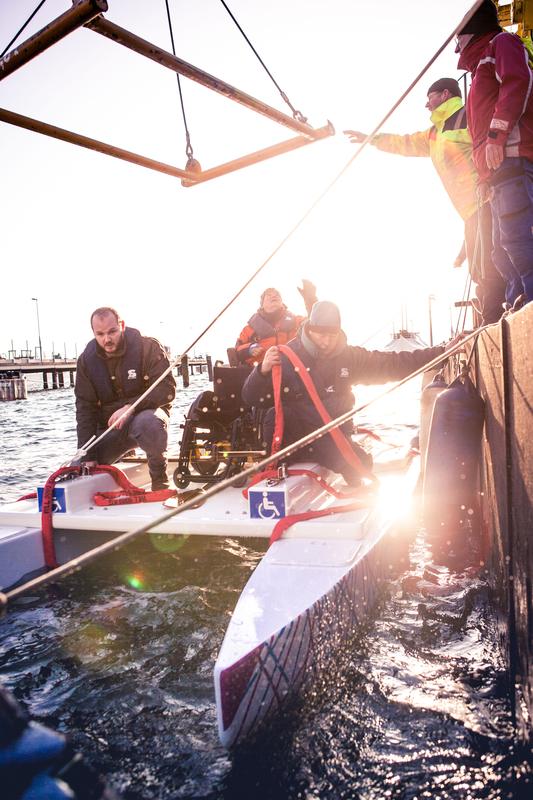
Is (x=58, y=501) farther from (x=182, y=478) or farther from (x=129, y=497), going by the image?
(x=182, y=478)

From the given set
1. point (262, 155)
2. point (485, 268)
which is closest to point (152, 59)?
point (262, 155)

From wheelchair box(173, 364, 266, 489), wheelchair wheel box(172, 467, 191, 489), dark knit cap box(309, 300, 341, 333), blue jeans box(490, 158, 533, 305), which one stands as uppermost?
blue jeans box(490, 158, 533, 305)

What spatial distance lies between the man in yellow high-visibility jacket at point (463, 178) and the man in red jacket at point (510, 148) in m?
0.43

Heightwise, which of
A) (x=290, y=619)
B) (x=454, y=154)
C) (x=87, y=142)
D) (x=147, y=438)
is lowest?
(x=290, y=619)

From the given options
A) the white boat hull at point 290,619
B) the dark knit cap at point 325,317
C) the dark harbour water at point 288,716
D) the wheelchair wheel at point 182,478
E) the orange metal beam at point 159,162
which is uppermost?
the orange metal beam at point 159,162

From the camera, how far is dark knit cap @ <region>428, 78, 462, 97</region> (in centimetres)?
383

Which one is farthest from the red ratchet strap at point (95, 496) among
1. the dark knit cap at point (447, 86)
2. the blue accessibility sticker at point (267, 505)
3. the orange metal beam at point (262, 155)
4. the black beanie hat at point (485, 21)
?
the black beanie hat at point (485, 21)

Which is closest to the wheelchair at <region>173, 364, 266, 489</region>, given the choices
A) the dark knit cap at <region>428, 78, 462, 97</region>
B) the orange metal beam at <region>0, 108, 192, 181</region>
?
the orange metal beam at <region>0, 108, 192, 181</region>

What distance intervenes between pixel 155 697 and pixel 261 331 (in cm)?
484

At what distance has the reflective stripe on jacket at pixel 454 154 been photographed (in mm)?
3648

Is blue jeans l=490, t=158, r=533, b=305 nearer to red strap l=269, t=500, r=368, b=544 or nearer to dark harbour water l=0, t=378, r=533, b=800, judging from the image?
red strap l=269, t=500, r=368, b=544

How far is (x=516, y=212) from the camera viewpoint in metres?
2.96

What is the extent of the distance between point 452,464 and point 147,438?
268 centimetres

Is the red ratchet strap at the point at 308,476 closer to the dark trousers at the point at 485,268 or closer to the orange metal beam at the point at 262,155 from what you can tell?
the dark trousers at the point at 485,268
